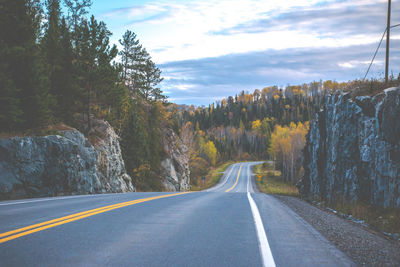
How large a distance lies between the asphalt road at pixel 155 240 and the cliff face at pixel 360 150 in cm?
467

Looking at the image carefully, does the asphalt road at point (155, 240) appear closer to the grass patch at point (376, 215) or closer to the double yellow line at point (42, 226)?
the double yellow line at point (42, 226)

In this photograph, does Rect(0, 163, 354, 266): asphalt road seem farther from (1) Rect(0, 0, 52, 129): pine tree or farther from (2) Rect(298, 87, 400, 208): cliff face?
(1) Rect(0, 0, 52, 129): pine tree

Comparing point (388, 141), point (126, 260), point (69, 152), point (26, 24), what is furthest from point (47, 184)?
point (388, 141)

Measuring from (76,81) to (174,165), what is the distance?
26493mm

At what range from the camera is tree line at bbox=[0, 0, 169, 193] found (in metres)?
18.2

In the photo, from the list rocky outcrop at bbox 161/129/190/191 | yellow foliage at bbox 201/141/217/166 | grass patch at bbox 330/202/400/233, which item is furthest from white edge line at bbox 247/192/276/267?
yellow foliage at bbox 201/141/217/166

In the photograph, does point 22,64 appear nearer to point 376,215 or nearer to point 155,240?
point 155,240

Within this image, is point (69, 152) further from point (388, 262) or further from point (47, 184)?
point (388, 262)

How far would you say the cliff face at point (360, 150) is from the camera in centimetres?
1020

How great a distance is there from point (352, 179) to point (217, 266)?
11.6 meters

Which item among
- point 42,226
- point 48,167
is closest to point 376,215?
point 42,226

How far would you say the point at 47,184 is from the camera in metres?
17.1

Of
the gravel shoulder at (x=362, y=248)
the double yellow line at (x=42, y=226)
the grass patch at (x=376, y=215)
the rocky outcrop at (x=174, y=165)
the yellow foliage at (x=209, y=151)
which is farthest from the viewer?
the yellow foliage at (x=209, y=151)

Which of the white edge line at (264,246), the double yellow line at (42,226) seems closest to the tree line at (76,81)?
the double yellow line at (42,226)
